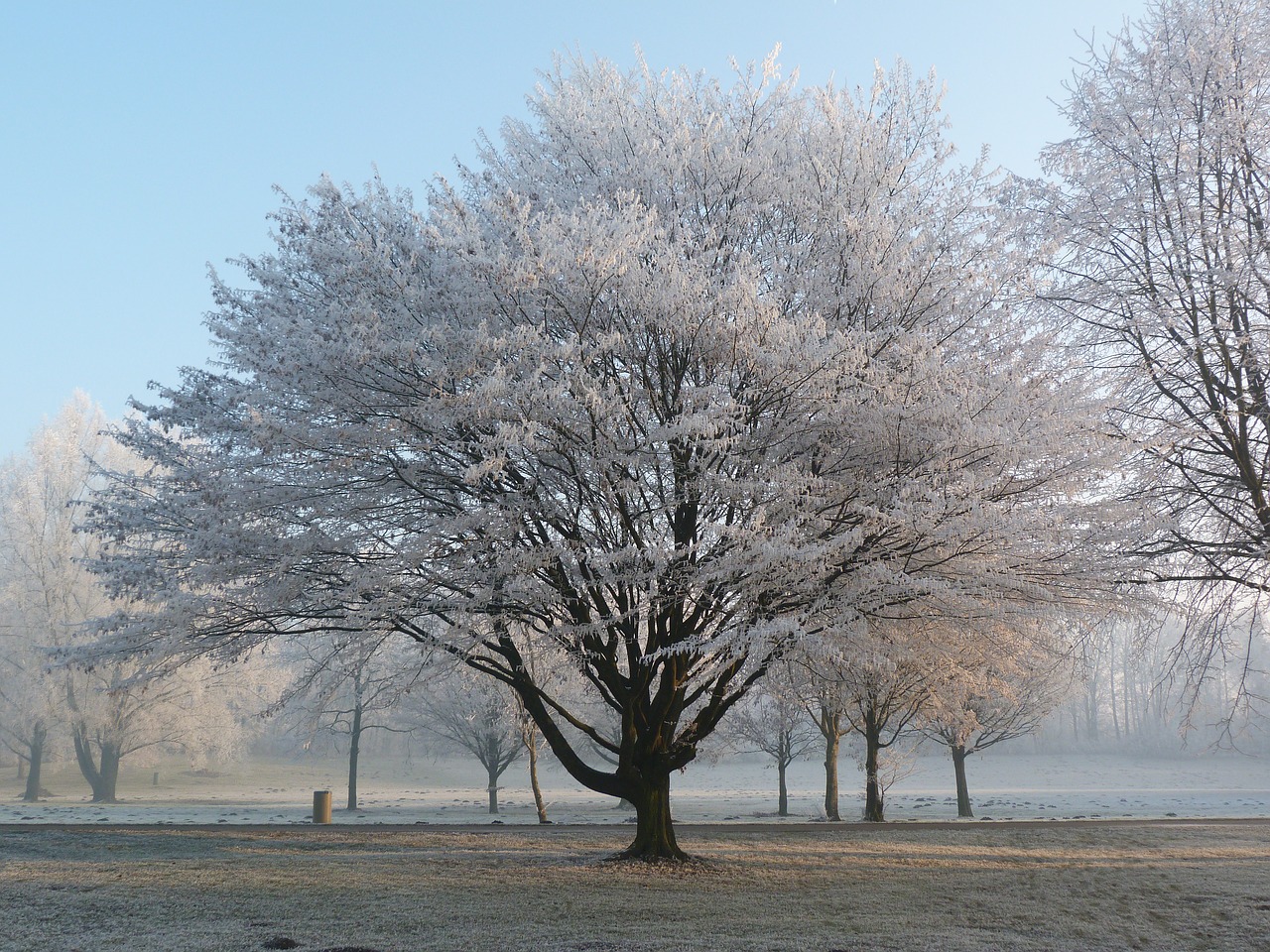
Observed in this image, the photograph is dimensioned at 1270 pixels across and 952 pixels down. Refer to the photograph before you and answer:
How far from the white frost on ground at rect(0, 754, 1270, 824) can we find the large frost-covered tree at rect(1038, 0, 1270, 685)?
16.8 metres

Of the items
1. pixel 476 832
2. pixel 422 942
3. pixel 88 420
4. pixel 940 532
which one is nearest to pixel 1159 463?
pixel 940 532

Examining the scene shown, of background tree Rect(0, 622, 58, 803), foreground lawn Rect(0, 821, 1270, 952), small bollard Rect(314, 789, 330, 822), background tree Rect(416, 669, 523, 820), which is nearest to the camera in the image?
foreground lawn Rect(0, 821, 1270, 952)

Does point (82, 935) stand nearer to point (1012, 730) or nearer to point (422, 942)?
point (422, 942)

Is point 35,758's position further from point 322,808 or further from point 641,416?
point 641,416

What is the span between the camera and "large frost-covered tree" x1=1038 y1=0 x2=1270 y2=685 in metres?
9.09

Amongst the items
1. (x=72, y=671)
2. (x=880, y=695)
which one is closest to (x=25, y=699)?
(x=72, y=671)

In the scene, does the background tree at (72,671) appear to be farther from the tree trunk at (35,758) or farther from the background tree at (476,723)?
the background tree at (476,723)

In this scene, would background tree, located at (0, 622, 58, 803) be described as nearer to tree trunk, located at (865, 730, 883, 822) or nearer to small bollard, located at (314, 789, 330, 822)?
small bollard, located at (314, 789, 330, 822)

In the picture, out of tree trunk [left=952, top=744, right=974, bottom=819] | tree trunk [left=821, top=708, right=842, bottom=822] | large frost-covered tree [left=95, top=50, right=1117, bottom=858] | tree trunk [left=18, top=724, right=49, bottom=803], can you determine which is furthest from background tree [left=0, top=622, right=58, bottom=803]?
tree trunk [left=952, top=744, right=974, bottom=819]

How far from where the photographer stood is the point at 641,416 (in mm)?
10930

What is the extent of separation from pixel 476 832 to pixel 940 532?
1122cm

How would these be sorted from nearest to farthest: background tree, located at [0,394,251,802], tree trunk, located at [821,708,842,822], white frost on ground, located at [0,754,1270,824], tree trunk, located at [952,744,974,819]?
1. tree trunk, located at [821,708,842,822]
2. tree trunk, located at [952,744,974,819]
3. white frost on ground, located at [0,754,1270,824]
4. background tree, located at [0,394,251,802]

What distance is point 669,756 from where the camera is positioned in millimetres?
11992

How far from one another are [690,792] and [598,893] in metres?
37.2
